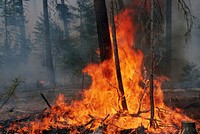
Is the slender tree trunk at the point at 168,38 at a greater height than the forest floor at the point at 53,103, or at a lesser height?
greater

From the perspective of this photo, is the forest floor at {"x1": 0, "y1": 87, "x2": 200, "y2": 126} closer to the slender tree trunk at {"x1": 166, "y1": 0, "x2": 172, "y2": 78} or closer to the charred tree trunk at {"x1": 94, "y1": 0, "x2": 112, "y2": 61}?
the charred tree trunk at {"x1": 94, "y1": 0, "x2": 112, "y2": 61}

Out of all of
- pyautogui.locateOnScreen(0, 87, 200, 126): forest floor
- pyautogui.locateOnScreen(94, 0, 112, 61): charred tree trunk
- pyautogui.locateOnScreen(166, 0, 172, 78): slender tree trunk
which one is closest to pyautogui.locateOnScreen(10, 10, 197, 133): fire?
pyautogui.locateOnScreen(94, 0, 112, 61): charred tree trunk

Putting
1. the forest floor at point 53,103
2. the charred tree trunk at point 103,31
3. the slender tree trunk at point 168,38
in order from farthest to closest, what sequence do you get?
1. the slender tree trunk at point 168,38
2. the forest floor at point 53,103
3. the charred tree trunk at point 103,31

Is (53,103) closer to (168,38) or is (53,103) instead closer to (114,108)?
(114,108)

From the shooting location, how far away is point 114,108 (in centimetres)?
916

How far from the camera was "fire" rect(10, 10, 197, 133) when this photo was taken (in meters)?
8.55

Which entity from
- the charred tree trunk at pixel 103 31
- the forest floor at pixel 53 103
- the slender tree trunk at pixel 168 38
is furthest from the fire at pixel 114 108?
the slender tree trunk at pixel 168 38

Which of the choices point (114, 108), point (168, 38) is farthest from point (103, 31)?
point (168, 38)

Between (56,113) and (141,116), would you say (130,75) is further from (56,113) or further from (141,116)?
(56,113)

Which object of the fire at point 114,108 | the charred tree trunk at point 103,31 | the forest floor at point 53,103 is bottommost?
the forest floor at point 53,103

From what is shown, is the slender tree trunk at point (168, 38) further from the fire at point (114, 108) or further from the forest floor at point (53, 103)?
the fire at point (114, 108)

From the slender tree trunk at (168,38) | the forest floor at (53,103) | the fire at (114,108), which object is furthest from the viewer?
the slender tree trunk at (168,38)

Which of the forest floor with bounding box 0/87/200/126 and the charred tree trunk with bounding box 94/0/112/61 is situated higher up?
the charred tree trunk with bounding box 94/0/112/61

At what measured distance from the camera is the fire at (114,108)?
8555 mm
